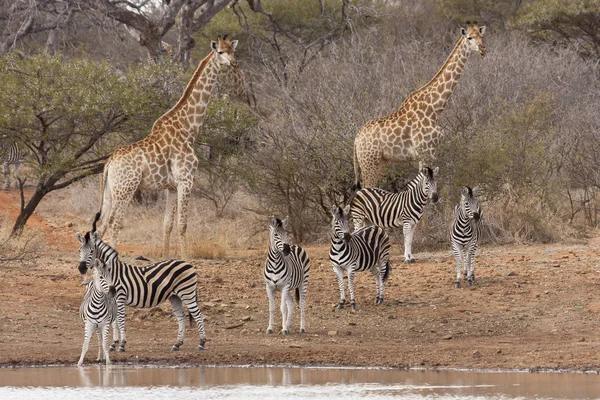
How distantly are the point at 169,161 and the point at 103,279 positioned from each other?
18.0 ft

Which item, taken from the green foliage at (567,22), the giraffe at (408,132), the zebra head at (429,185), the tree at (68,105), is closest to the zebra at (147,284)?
the zebra head at (429,185)

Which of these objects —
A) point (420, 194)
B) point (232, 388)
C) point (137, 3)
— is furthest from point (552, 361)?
point (137, 3)

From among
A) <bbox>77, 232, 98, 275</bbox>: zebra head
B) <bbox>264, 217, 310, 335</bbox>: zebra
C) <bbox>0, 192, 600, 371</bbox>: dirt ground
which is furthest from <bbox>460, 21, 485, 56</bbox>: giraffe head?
<bbox>77, 232, 98, 275</bbox>: zebra head

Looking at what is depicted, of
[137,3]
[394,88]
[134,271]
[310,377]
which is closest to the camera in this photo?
[310,377]

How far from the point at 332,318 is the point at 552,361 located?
3.24 m

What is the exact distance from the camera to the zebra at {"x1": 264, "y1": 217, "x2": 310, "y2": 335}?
1156 centimetres

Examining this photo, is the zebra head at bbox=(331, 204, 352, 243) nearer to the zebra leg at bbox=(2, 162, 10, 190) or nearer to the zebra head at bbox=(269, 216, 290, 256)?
the zebra head at bbox=(269, 216, 290, 256)

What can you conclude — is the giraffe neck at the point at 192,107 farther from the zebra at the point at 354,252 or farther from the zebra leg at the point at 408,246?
the zebra at the point at 354,252

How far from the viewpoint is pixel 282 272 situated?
1165cm

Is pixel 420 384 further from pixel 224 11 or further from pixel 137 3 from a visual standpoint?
pixel 224 11

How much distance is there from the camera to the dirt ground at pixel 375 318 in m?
10.7

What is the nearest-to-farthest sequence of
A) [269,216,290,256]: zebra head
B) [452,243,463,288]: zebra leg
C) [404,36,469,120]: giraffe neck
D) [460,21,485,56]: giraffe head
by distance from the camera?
[269,216,290,256]: zebra head
[452,243,463,288]: zebra leg
[404,36,469,120]: giraffe neck
[460,21,485,56]: giraffe head

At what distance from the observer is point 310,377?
9797 millimetres

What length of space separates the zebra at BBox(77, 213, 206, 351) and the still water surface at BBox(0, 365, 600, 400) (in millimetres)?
809
